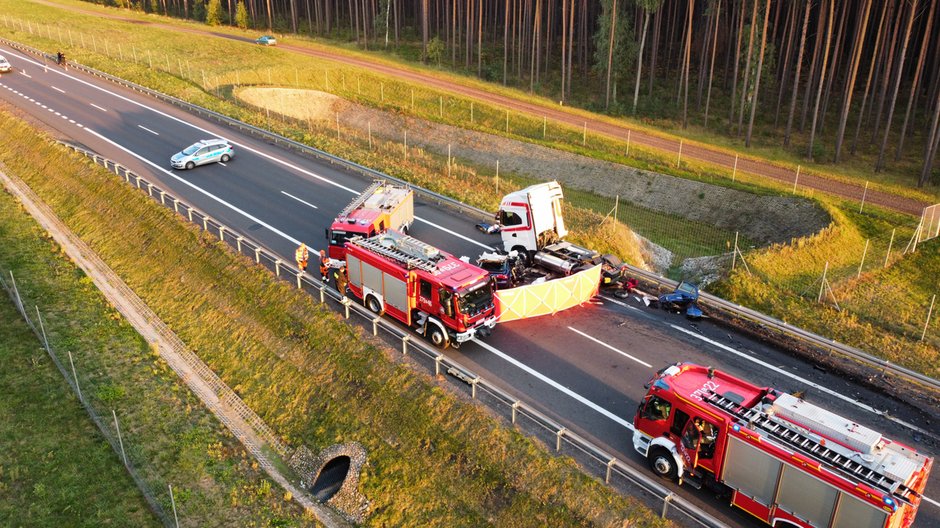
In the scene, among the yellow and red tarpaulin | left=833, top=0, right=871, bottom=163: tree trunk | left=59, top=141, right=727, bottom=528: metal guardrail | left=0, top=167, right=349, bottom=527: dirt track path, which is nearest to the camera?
left=59, top=141, right=727, bottom=528: metal guardrail

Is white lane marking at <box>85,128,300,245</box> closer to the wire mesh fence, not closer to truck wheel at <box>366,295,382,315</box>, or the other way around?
truck wheel at <box>366,295,382,315</box>

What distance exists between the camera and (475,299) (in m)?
20.7

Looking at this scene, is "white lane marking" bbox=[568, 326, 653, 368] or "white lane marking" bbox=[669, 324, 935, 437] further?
"white lane marking" bbox=[568, 326, 653, 368]

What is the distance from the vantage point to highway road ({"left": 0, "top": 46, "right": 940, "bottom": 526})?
18.0 meters

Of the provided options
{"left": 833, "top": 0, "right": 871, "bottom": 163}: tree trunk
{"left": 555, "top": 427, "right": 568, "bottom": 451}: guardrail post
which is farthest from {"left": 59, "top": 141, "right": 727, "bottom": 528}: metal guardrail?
{"left": 833, "top": 0, "right": 871, "bottom": 163}: tree trunk

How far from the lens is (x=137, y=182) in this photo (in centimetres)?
3538

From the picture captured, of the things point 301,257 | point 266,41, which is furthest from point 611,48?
point 301,257

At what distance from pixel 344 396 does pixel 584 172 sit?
106 ft

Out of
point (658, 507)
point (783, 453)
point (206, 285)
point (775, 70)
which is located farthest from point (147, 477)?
point (775, 70)

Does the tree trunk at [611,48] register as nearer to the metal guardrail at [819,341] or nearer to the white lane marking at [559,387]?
the metal guardrail at [819,341]

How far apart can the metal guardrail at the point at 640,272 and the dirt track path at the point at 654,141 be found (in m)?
22.8

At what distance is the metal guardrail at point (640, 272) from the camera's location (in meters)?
20.0

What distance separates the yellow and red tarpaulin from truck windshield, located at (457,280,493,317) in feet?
2.30

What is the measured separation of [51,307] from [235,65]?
49491 millimetres
